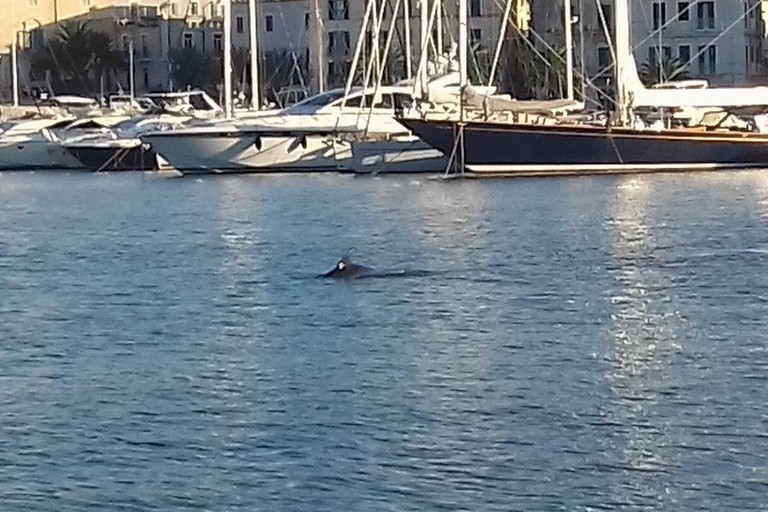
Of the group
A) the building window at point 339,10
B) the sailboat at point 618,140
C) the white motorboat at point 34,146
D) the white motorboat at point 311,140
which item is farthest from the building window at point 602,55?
the sailboat at point 618,140

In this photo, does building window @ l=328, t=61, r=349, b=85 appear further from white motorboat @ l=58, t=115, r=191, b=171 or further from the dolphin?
the dolphin

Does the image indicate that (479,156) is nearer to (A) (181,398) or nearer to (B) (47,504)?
(A) (181,398)

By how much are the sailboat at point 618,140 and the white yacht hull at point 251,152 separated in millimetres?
7912

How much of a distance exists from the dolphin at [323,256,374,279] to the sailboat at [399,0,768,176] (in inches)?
859

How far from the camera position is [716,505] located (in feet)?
45.4

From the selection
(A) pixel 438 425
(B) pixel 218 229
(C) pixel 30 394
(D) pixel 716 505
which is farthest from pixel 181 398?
(B) pixel 218 229

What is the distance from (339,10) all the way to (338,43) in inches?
79.2

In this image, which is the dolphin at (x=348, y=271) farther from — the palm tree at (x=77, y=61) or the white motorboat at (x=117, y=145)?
the palm tree at (x=77, y=61)

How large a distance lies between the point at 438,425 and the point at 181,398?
109 inches

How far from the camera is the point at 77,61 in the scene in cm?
11138

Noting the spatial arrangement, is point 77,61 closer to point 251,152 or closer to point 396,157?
point 251,152

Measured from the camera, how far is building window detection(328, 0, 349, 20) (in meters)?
104

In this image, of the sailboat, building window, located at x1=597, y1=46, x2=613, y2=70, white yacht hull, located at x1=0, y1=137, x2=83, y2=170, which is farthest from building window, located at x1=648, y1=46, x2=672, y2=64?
the sailboat

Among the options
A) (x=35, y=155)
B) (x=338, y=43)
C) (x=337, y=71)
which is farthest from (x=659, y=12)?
(x=35, y=155)
